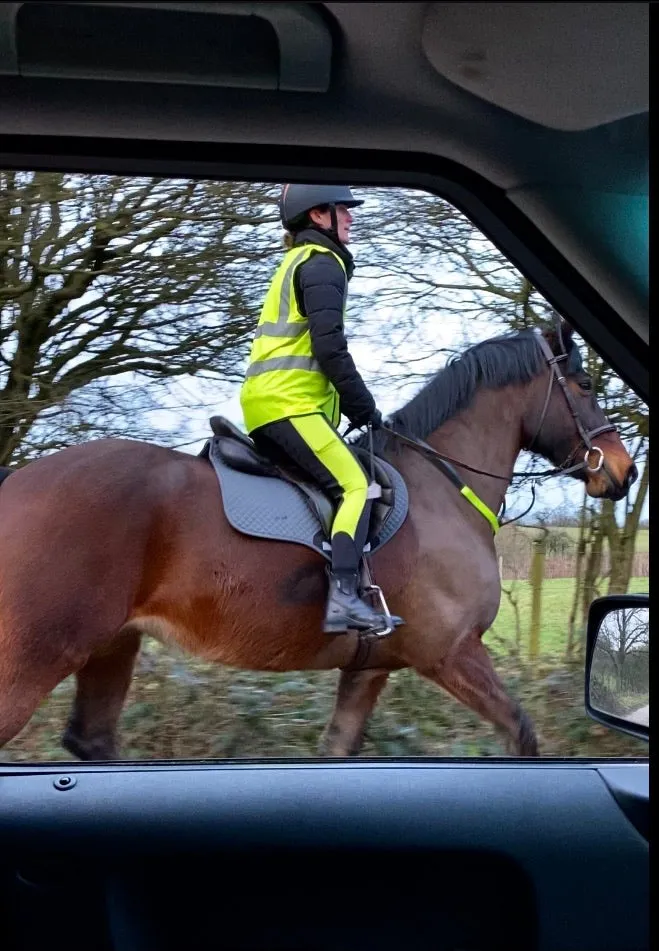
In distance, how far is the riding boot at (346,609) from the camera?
9.82 feet

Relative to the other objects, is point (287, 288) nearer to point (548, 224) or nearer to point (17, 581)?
Answer: point (17, 581)

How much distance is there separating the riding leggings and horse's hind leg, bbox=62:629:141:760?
664 mm

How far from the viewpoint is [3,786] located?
1.72m

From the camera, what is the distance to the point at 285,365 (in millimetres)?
3207

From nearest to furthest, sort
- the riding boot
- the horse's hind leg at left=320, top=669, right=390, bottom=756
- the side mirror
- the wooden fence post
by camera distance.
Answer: the side mirror
the riding boot
the horse's hind leg at left=320, top=669, right=390, bottom=756
the wooden fence post

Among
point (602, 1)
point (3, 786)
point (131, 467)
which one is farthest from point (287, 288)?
point (602, 1)

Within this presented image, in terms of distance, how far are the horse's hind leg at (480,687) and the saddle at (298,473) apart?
50 centimetres

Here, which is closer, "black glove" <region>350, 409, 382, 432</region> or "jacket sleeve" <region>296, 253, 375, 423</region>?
"jacket sleeve" <region>296, 253, 375, 423</region>

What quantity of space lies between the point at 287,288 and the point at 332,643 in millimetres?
1070

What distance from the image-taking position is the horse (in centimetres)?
291

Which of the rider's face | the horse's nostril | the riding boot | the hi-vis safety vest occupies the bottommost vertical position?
the riding boot

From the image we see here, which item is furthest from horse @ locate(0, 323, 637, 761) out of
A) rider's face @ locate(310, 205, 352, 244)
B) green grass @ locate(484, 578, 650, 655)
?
green grass @ locate(484, 578, 650, 655)

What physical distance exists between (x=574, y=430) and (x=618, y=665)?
6.67ft

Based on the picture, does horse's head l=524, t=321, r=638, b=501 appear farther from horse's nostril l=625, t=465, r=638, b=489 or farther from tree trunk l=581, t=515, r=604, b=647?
tree trunk l=581, t=515, r=604, b=647
